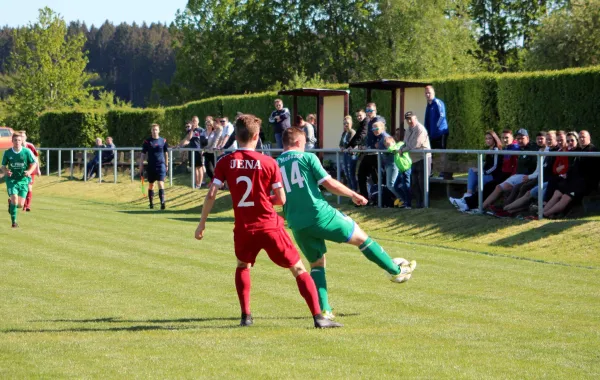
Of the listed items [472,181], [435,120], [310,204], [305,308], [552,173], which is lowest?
[305,308]

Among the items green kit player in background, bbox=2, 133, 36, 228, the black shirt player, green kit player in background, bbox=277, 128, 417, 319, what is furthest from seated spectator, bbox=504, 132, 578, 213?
the black shirt player

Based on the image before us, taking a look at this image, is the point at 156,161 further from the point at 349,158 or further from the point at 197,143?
the point at 349,158

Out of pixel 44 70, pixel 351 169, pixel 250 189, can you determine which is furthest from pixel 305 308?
pixel 44 70

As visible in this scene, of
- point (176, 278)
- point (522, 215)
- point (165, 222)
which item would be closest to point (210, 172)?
point (165, 222)

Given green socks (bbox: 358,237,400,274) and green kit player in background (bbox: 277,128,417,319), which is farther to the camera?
green socks (bbox: 358,237,400,274)

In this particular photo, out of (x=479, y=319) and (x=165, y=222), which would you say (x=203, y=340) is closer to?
(x=479, y=319)

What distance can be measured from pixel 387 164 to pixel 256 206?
1088cm

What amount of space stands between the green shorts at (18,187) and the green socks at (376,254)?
1146cm

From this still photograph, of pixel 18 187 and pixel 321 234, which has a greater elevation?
pixel 321 234

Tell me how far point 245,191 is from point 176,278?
3731 millimetres

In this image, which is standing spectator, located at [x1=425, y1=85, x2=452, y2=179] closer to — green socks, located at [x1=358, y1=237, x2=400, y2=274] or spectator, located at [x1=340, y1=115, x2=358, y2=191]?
spectator, located at [x1=340, y1=115, x2=358, y2=191]

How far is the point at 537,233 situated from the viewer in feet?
49.8

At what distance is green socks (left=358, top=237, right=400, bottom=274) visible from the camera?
904cm

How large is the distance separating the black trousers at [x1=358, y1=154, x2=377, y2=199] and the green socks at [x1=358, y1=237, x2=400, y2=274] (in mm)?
10521
